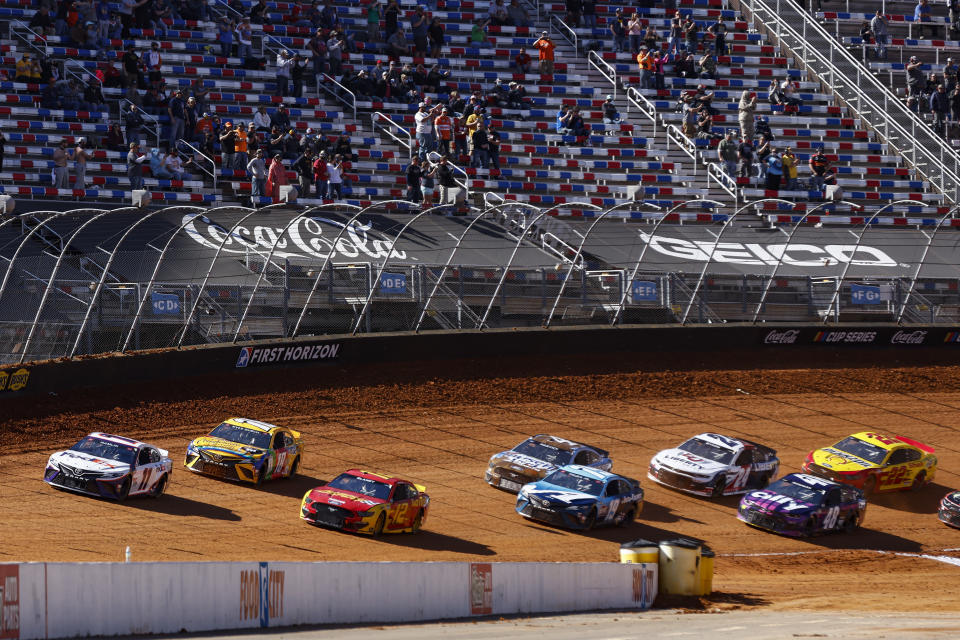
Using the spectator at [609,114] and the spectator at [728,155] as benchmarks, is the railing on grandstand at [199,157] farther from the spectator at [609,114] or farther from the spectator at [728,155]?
the spectator at [728,155]

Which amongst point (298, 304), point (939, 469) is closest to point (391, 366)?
point (298, 304)

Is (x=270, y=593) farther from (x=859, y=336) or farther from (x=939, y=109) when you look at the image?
(x=939, y=109)

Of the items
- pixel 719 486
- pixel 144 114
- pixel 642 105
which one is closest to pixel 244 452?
pixel 719 486

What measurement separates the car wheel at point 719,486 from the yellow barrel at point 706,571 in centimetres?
741

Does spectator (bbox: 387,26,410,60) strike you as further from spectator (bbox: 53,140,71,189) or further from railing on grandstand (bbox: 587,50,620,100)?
spectator (bbox: 53,140,71,189)

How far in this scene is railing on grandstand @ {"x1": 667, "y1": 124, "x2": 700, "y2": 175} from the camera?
46409mm

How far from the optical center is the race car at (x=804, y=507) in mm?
28297

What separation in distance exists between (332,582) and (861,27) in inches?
1684

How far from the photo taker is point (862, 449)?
3177 cm

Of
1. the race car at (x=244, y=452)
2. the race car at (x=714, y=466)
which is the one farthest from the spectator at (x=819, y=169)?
the race car at (x=244, y=452)

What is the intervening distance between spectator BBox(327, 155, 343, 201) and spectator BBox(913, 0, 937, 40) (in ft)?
86.0

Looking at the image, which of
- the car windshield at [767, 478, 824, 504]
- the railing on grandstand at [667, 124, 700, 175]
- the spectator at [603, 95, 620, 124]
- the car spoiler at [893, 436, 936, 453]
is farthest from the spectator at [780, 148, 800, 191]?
the car windshield at [767, 478, 824, 504]

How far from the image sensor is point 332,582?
17422 millimetres

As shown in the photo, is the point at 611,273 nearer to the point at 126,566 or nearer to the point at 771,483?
the point at 771,483
